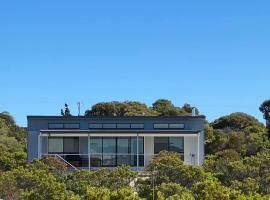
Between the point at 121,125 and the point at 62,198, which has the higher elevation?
the point at 121,125

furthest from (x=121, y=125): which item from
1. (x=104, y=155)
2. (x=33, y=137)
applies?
(x=33, y=137)

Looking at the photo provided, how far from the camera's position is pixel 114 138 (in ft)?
118

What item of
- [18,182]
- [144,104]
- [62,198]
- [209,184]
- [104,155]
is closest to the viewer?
[209,184]

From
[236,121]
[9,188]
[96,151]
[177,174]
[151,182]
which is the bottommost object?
[9,188]

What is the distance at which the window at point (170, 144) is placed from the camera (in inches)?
1432

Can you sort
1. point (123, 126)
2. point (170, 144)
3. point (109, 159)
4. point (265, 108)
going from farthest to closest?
point (265, 108) < point (170, 144) < point (123, 126) < point (109, 159)

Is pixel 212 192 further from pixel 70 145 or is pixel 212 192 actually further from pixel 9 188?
pixel 70 145

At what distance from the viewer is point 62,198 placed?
17.3 m

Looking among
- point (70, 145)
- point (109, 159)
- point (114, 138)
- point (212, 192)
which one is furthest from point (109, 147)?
point (212, 192)

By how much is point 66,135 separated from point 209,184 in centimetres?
2061

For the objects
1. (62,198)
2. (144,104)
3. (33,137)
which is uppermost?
(144,104)

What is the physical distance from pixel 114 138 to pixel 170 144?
3.17 m

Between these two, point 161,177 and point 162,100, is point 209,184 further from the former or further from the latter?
point 162,100

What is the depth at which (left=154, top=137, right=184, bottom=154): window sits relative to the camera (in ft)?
119
